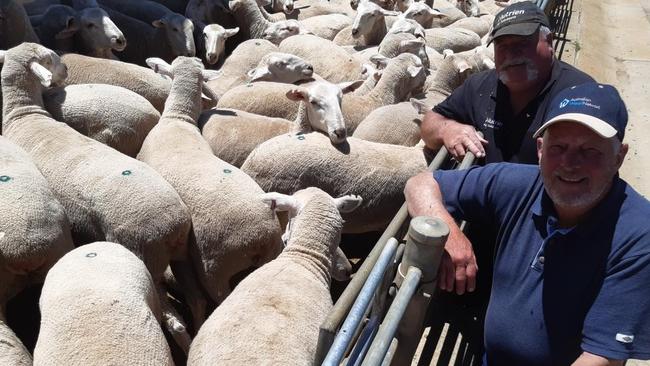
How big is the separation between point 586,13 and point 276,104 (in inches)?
407

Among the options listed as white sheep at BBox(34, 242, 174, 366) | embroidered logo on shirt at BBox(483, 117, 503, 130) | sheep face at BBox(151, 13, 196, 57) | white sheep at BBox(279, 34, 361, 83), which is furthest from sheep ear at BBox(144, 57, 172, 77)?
embroidered logo on shirt at BBox(483, 117, 503, 130)

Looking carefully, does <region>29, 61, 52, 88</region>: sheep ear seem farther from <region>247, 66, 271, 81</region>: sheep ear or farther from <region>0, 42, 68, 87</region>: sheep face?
<region>247, 66, 271, 81</region>: sheep ear

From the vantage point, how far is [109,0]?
26.7ft

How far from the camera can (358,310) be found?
1.68m

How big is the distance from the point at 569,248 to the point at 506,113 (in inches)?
49.8

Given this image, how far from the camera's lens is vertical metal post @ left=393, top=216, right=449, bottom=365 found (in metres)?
1.98

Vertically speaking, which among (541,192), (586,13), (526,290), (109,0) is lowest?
(586,13)

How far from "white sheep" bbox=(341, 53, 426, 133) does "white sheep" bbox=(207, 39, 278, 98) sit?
1.55 metres

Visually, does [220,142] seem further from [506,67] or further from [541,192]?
[541,192]

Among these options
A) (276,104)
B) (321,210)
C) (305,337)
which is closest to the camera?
(305,337)

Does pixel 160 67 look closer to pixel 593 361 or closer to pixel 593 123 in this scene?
pixel 593 123

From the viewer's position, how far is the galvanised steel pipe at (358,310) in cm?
155

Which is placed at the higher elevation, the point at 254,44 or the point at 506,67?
the point at 506,67

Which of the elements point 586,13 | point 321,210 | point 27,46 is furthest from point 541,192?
point 586,13
